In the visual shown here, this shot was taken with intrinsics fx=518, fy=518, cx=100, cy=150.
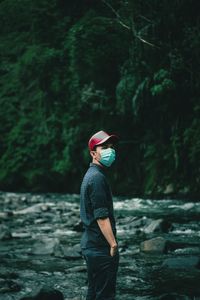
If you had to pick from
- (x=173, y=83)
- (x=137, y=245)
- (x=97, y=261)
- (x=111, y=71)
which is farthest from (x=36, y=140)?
(x=97, y=261)

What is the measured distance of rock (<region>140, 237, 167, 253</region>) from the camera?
291 inches

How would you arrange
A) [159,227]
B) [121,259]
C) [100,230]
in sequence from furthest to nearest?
[159,227]
[121,259]
[100,230]

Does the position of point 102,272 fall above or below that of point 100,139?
below

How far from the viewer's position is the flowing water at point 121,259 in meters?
5.44

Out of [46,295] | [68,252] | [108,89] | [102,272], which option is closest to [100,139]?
[102,272]

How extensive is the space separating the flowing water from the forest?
483 centimetres

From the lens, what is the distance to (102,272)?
3.63 meters

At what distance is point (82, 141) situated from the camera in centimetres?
2206

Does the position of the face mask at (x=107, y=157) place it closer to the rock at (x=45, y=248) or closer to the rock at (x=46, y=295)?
the rock at (x=46, y=295)

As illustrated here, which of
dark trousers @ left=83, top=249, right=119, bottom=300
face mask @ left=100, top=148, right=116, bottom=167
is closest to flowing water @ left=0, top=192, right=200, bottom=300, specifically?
dark trousers @ left=83, top=249, right=119, bottom=300

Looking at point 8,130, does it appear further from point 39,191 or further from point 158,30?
point 158,30

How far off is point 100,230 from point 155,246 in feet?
13.0

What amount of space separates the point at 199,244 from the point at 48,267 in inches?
103

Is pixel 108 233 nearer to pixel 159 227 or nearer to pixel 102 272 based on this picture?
pixel 102 272
